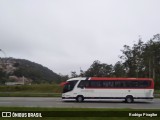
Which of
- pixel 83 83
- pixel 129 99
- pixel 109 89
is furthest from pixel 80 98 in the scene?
pixel 129 99

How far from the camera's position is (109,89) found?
36.1 m

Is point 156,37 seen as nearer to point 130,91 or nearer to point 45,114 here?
point 130,91

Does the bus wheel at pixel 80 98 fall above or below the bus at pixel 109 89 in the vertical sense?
below

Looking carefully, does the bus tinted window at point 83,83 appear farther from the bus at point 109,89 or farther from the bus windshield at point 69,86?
the bus windshield at point 69,86

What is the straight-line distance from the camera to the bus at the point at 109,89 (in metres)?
36.0

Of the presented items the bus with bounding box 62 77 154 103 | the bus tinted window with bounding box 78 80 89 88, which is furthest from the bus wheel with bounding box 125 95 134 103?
the bus tinted window with bounding box 78 80 89 88

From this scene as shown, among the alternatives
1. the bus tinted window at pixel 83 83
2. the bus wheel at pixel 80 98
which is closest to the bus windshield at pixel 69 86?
the bus tinted window at pixel 83 83

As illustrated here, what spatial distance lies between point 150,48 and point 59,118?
212 feet

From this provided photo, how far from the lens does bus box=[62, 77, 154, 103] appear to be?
1417 inches

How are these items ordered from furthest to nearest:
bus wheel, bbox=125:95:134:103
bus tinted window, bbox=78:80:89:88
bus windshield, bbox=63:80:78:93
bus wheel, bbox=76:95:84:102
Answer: bus windshield, bbox=63:80:78:93 < bus tinted window, bbox=78:80:89:88 < bus wheel, bbox=76:95:84:102 < bus wheel, bbox=125:95:134:103

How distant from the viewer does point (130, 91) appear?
36.1 meters

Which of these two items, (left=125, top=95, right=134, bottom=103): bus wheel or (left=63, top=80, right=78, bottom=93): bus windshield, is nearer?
(left=125, top=95, right=134, bottom=103): bus wheel

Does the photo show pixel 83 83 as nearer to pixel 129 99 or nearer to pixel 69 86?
pixel 69 86

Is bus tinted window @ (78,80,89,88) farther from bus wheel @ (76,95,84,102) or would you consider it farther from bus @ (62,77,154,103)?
bus wheel @ (76,95,84,102)
